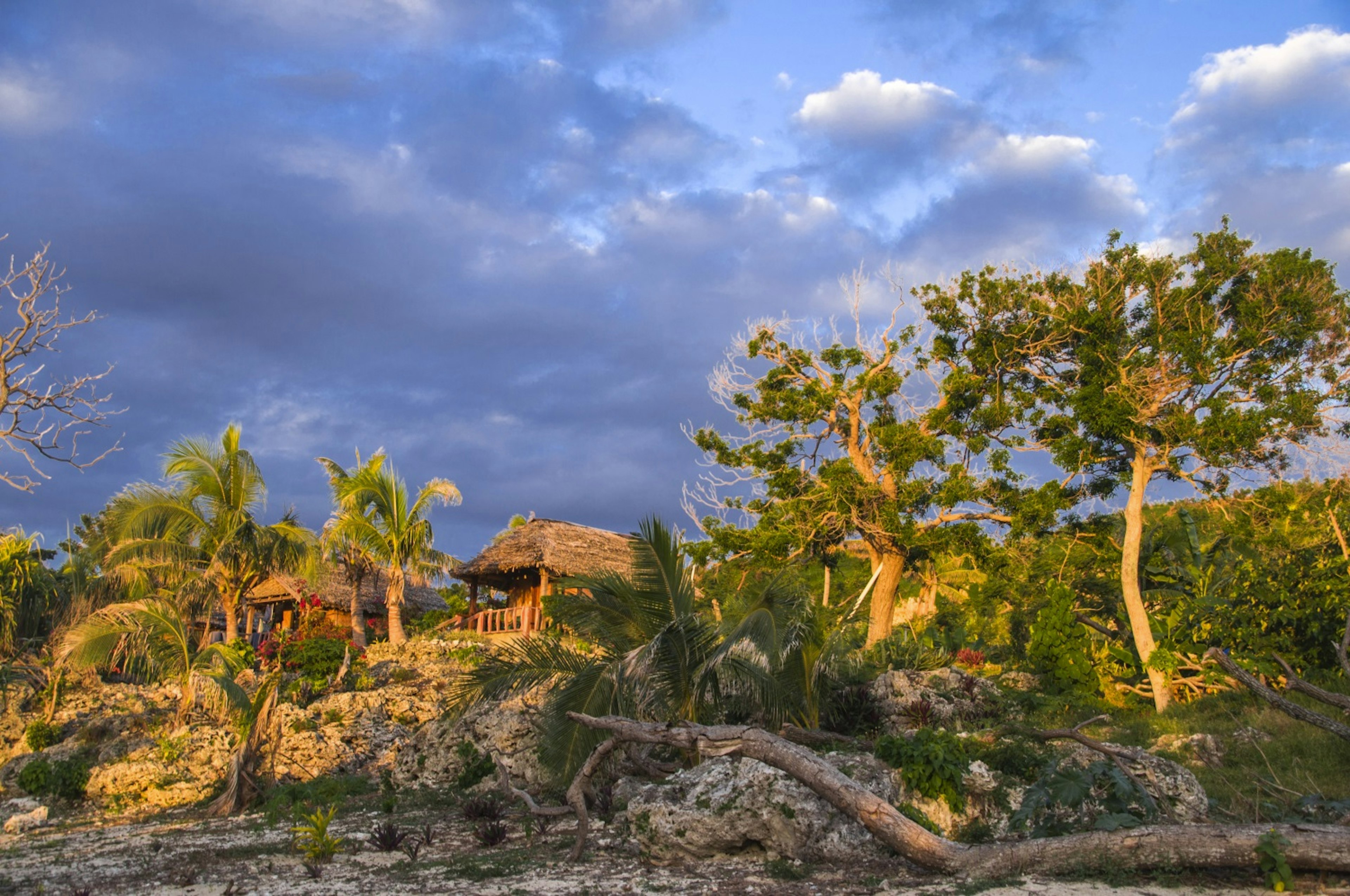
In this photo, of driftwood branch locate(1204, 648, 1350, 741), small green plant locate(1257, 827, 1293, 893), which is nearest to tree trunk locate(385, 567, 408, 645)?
driftwood branch locate(1204, 648, 1350, 741)

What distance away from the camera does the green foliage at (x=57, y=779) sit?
1531 centimetres

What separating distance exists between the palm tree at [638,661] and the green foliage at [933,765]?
5.12 feet

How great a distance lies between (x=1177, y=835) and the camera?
5.69 metres

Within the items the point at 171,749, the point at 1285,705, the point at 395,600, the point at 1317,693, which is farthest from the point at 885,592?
the point at 171,749

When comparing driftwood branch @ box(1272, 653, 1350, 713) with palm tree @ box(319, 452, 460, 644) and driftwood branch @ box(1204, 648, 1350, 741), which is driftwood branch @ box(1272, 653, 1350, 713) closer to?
driftwood branch @ box(1204, 648, 1350, 741)

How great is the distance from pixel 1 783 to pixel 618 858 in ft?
48.7

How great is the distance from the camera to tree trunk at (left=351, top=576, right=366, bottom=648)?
80.9 feet

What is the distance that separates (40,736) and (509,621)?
34.0 ft

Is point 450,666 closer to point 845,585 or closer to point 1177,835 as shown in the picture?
point 845,585

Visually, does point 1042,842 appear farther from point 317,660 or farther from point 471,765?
point 317,660

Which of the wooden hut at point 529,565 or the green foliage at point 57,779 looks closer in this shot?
the green foliage at point 57,779

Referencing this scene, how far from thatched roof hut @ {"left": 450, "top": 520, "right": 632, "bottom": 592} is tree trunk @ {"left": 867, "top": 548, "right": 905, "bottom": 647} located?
7136mm

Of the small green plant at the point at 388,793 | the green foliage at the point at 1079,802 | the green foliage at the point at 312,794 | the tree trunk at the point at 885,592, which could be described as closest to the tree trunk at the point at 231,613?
the green foliage at the point at 312,794

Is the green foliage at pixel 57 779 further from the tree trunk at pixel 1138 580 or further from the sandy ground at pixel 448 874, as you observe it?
the tree trunk at pixel 1138 580
